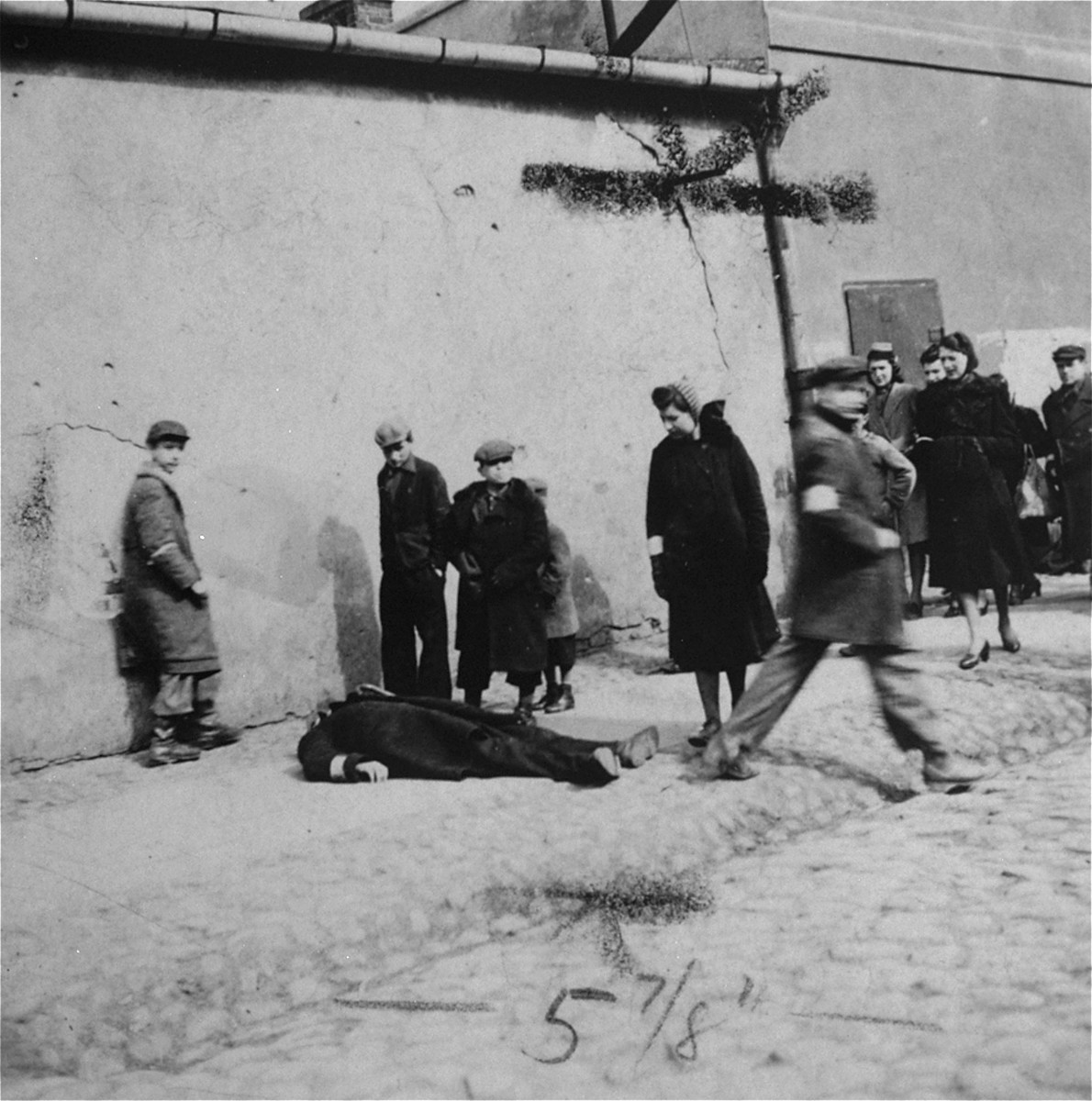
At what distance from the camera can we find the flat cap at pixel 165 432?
22.6 feet

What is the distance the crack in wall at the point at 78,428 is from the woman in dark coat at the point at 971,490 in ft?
14.5

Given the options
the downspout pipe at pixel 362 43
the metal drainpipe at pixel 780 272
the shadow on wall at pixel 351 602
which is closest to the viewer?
the downspout pipe at pixel 362 43

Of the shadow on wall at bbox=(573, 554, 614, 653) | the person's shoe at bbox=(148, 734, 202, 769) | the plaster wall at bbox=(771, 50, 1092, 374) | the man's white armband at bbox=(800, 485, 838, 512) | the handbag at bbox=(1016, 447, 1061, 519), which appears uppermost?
the plaster wall at bbox=(771, 50, 1092, 374)

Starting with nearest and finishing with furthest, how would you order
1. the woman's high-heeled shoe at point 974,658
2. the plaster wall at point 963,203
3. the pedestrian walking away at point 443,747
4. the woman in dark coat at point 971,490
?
the pedestrian walking away at point 443,747
the woman's high-heeled shoe at point 974,658
the woman in dark coat at point 971,490
the plaster wall at point 963,203

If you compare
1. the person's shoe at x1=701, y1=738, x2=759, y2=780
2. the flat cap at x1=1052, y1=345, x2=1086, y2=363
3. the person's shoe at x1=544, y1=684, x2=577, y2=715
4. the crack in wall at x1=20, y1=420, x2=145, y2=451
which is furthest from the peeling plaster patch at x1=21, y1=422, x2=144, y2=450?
the flat cap at x1=1052, y1=345, x2=1086, y2=363

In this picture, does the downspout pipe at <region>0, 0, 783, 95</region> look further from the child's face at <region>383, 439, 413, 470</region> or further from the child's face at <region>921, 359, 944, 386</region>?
the child's face at <region>921, 359, 944, 386</region>

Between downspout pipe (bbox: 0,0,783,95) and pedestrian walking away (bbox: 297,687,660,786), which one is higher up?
downspout pipe (bbox: 0,0,783,95)

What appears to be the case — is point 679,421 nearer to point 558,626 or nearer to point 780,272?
point 558,626

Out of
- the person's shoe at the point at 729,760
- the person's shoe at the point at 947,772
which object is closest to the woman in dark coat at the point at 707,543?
the person's shoe at the point at 729,760

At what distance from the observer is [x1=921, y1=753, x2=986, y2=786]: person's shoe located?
550 centimetres

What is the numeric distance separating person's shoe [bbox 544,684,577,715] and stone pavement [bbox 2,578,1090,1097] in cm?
128

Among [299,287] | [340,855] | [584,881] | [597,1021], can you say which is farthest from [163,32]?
[597,1021]

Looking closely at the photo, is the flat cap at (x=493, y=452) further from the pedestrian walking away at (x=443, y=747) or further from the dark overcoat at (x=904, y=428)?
the dark overcoat at (x=904, y=428)

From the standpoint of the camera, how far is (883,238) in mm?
10578
